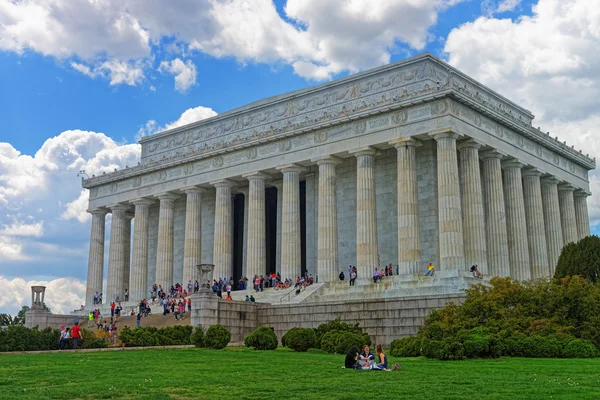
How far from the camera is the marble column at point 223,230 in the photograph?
59.5 metres

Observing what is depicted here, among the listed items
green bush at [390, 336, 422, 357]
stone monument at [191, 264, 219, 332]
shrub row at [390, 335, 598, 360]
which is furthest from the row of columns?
shrub row at [390, 335, 598, 360]

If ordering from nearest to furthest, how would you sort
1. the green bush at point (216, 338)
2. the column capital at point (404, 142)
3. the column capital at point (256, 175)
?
the green bush at point (216, 338)
the column capital at point (404, 142)
the column capital at point (256, 175)

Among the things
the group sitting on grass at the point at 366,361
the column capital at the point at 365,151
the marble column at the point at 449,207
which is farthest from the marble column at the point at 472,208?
the group sitting on grass at the point at 366,361

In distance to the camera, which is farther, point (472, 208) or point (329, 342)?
point (472, 208)

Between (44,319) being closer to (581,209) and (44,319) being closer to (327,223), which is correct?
(327,223)

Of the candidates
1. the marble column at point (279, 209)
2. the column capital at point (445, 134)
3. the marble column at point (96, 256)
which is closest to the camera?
the column capital at point (445, 134)

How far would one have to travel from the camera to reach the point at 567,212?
204 feet

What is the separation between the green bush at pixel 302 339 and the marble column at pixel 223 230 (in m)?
27.5

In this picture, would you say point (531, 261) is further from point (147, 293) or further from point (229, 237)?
point (147, 293)

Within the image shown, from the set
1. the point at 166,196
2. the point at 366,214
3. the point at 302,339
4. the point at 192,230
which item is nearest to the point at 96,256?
the point at 166,196

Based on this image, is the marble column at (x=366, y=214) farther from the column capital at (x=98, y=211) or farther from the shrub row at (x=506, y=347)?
the column capital at (x=98, y=211)

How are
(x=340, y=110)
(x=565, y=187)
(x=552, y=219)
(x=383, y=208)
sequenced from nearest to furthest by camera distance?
1. (x=383, y=208)
2. (x=340, y=110)
3. (x=552, y=219)
4. (x=565, y=187)

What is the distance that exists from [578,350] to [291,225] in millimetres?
30610

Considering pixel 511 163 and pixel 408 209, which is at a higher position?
→ pixel 511 163
